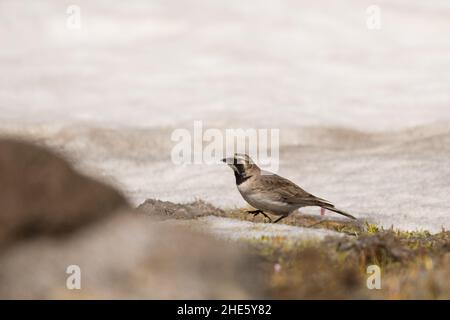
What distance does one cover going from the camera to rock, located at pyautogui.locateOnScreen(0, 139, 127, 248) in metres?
8.33

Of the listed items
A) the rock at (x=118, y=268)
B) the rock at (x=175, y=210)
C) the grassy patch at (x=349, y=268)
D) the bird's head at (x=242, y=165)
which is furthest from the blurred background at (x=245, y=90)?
the rock at (x=118, y=268)

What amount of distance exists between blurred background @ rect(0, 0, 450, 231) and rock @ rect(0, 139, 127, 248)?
6.72 metres

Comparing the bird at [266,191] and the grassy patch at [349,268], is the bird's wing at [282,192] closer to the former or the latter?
the bird at [266,191]

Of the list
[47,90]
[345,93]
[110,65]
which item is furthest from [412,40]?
[47,90]

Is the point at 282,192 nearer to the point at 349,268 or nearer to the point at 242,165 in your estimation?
the point at 242,165

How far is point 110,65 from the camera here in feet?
100

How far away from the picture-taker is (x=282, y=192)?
13.0m

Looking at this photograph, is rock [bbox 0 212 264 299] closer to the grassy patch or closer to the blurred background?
the grassy patch

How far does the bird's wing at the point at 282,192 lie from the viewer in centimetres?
1297

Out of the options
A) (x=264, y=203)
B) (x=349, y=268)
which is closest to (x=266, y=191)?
(x=264, y=203)

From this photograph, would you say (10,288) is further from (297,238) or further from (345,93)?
(345,93)

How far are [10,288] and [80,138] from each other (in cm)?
1425

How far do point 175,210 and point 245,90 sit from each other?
525 inches

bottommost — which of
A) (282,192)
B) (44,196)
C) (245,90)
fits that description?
(44,196)
